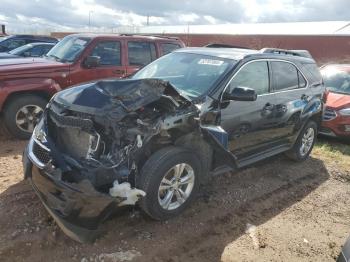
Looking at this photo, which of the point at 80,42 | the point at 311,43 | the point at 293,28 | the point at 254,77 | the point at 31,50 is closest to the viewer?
the point at 254,77

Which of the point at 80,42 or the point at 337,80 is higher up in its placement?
the point at 80,42

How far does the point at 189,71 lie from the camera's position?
4.93 meters

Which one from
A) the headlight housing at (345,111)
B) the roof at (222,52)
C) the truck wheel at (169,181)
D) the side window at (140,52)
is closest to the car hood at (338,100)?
the headlight housing at (345,111)

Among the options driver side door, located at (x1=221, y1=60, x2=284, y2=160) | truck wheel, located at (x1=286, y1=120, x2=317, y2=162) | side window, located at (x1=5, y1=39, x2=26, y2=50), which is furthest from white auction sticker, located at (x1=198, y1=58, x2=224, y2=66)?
side window, located at (x1=5, y1=39, x2=26, y2=50)

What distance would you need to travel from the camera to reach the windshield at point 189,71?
15.1ft

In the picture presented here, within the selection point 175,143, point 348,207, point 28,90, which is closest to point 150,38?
point 28,90

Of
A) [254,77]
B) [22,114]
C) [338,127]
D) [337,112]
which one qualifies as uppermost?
[254,77]

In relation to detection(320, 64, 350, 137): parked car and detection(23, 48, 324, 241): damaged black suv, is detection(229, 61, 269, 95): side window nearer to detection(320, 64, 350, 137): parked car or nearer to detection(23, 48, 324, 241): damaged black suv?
detection(23, 48, 324, 241): damaged black suv

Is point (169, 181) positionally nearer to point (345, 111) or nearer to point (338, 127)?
point (338, 127)

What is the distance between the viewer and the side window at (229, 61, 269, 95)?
15.6 feet

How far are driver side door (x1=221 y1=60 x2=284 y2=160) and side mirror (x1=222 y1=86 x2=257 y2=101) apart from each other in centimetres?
9

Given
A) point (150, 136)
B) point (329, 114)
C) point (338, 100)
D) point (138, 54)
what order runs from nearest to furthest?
point (150, 136) < point (138, 54) < point (329, 114) < point (338, 100)

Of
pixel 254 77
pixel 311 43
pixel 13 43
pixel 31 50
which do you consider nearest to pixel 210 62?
pixel 254 77

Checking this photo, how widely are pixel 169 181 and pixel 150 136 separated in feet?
1.87
